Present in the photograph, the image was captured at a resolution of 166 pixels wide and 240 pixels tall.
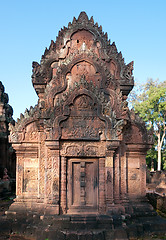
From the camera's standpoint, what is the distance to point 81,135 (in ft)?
23.9

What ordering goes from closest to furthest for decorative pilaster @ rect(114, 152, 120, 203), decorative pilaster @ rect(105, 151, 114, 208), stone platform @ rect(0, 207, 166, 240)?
stone platform @ rect(0, 207, 166, 240), decorative pilaster @ rect(105, 151, 114, 208), decorative pilaster @ rect(114, 152, 120, 203)

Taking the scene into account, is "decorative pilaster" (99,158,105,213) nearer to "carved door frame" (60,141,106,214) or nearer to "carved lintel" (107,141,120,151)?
"carved door frame" (60,141,106,214)

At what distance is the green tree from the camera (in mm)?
28312

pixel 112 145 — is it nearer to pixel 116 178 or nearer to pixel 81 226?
pixel 116 178

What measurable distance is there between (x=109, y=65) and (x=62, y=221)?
5073mm

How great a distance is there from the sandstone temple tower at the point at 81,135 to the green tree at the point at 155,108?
2085 cm

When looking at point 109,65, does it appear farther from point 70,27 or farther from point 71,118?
point 71,118

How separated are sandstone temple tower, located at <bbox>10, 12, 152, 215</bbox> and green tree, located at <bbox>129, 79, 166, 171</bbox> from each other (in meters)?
20.9

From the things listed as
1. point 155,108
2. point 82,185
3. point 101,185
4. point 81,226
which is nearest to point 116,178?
point 101,185

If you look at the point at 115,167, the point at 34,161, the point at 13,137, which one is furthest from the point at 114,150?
the point at 13,137

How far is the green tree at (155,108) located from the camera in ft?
92.9

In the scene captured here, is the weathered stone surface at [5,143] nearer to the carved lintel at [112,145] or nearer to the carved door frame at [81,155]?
the carved door frame at [81,155]

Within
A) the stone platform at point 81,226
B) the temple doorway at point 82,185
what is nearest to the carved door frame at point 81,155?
the temple doorway at point 82,185

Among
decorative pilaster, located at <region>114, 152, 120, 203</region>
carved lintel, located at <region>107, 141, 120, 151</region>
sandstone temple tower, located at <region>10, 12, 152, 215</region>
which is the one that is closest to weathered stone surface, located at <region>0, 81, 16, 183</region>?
sandstone temple tower, located at <region>10, 12, 152, 215</region>
